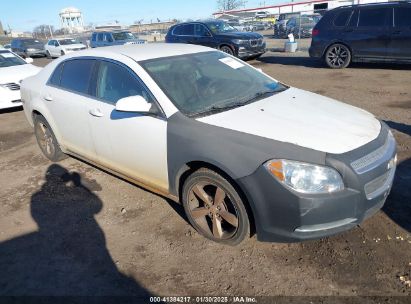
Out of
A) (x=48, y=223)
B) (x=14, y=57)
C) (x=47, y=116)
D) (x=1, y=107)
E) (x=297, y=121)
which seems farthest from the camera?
(x=14, y=57)

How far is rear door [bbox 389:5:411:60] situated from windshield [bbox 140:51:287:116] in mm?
7807

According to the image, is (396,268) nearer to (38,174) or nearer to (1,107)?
(38,174)

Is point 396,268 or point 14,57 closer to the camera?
point 396,268

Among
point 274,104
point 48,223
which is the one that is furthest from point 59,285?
point 274,104

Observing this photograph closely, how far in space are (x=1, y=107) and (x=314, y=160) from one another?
8243 millimetres

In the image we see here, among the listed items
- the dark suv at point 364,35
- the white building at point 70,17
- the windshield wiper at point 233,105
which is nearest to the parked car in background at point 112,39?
the dark suv at point 364,35

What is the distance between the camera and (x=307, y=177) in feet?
8.32

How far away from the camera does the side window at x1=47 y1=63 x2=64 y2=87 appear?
180 inches

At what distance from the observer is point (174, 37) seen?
1559 cm

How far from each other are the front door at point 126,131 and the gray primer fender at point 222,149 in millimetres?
128

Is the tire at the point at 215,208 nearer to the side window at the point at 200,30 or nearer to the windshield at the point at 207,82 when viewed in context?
the windshield at the point at 207,82

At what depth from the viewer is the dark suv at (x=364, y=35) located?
10.0 m

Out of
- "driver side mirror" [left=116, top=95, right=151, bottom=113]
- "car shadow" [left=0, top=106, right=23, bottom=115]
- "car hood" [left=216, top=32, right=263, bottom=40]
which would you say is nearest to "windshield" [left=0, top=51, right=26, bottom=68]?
"car shadow" [left=0, top=106, right=23, bottom=115]

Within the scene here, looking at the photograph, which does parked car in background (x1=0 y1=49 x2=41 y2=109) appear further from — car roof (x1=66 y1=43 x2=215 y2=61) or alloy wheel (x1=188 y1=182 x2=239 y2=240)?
alloy wheel (x1=188 y1=182 x2=239 y2=240)
